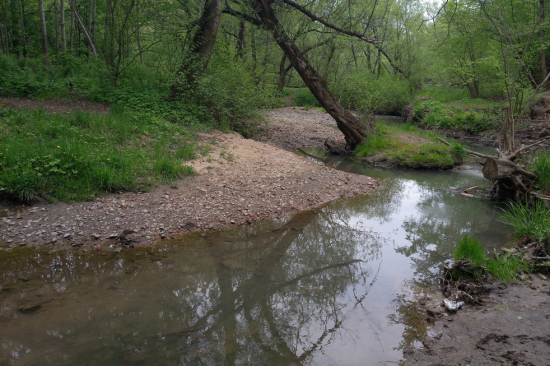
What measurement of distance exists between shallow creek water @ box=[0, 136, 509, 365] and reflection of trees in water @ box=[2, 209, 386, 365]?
0.02 metres

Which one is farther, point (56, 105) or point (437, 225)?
point (56, 105)

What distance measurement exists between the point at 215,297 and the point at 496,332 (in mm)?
3269

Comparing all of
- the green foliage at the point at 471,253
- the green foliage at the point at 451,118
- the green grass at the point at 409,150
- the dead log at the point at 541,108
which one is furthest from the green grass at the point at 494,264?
the green foliage at the point at 451,118

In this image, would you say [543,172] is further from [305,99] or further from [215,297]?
[305,99]

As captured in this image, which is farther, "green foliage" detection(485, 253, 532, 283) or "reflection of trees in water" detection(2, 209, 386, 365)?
"green foliage" detection(485, 253, 532, 283)

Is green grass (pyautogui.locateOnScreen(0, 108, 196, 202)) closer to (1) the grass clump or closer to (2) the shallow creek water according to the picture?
(2) the shallow creek water

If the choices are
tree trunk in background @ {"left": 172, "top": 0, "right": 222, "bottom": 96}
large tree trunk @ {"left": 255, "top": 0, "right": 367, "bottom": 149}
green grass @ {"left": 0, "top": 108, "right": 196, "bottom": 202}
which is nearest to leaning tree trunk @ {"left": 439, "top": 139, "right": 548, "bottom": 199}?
large tree trunk @ {"left": 255, "top": 0, "right": 367, "bottom": 149}

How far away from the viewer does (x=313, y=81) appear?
41.1ft

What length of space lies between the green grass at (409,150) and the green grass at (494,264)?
726 centimetres

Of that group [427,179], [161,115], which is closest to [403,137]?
[427,179]

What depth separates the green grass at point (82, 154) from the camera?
6395 mm

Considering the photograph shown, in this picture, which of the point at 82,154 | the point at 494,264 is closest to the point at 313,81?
the point at 82,154

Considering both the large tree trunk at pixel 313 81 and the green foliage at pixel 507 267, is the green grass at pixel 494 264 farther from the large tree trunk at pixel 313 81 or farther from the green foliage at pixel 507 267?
the large tree trunk at pixel 313 81

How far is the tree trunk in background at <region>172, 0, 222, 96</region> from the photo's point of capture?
11641mm
